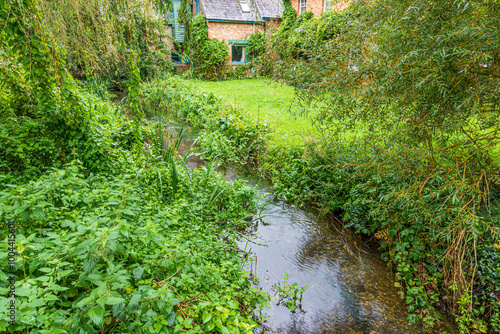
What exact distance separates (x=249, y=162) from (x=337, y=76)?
3.91 metres

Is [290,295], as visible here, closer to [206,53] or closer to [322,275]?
[322,275]

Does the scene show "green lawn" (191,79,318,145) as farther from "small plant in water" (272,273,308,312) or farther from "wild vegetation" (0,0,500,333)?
"small plant in water" (272,273,308,312)

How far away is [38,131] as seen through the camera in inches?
161

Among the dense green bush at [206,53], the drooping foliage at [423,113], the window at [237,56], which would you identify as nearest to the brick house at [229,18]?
the window at [237,56]

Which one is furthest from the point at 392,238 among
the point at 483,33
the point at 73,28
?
the point at 73,28

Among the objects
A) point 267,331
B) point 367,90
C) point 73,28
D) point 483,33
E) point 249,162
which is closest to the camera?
point 483,33

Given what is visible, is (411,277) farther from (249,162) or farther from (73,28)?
(73,28)

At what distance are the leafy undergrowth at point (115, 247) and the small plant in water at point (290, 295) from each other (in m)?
0.33

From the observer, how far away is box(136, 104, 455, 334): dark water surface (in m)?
3.26

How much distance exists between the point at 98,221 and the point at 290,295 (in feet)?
8.17

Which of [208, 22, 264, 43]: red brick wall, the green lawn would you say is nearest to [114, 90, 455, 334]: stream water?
the green lawn

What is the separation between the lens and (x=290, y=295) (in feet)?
11.6

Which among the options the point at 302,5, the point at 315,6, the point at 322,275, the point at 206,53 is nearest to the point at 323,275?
the point at 322,275

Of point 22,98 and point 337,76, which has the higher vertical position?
point 337,76
